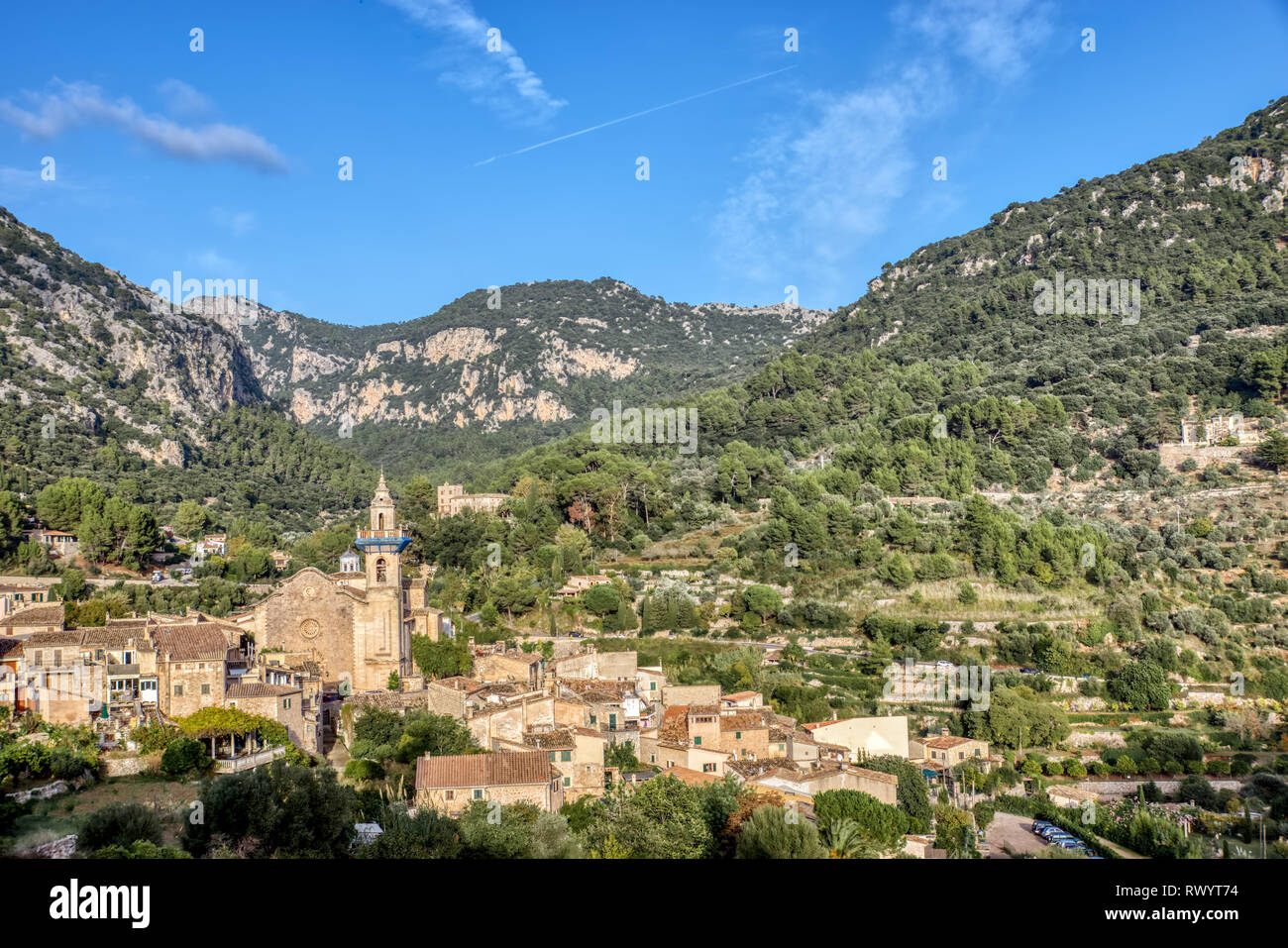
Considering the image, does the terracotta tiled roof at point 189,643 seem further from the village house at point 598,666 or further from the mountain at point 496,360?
the mountain at point 496,360

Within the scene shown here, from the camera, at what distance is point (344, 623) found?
A: 22.1 m

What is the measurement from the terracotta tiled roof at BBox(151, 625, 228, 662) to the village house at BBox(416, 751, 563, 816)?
412cm

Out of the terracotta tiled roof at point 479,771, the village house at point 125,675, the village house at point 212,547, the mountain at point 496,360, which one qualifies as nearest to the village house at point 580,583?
the village house at point 212,547

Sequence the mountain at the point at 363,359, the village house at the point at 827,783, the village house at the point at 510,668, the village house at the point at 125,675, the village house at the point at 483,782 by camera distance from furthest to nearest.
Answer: the mountain at the point at 363,359 → the village house at the point at 510,668 → the village house at the point at 827,783 → the village house at the point at 125,675 → the village house at the point at 483,782

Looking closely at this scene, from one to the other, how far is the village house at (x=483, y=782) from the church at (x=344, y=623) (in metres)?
6.13

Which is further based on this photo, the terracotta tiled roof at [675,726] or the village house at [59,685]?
the terracotta tiled roof at [675,726]

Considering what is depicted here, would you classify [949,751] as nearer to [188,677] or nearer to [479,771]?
[479,771]

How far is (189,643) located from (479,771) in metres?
5.69

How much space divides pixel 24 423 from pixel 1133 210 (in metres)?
74.6

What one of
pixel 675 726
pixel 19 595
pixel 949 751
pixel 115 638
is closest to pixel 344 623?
→ pixel 115 638

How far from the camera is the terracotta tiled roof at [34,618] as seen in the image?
63.7ft
